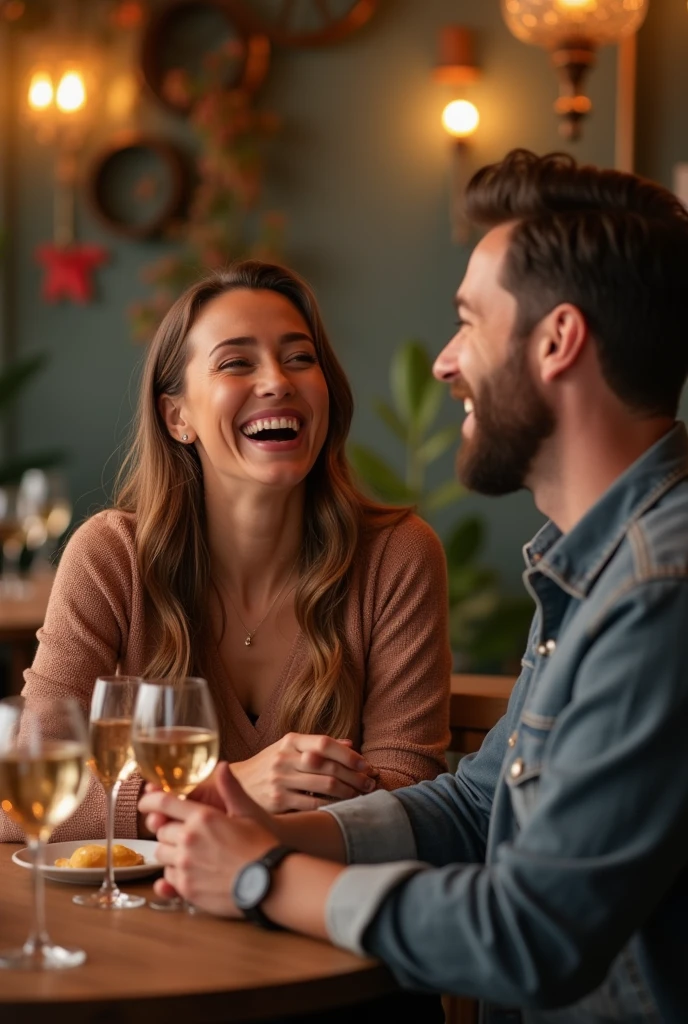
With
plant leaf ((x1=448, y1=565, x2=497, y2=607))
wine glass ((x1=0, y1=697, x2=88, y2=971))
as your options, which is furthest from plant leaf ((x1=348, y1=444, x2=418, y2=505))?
wine glass ((x1=0, y1=697, x2=88, y2=971))

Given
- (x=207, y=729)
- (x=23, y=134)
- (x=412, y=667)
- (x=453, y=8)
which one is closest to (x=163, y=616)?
(x=412, y=667)

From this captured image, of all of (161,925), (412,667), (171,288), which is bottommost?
(161,925)

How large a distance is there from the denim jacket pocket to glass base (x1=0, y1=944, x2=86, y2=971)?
17.6 inches

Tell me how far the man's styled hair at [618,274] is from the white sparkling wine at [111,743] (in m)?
0.61

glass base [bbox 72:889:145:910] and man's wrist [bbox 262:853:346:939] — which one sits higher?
man's wrist [bbox 262:853:346:939]

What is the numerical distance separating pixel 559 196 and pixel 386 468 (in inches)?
136

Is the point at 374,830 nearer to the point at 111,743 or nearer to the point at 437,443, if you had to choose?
the point at 111,743

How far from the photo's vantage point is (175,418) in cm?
248

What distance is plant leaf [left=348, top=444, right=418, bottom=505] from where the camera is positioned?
193 inches

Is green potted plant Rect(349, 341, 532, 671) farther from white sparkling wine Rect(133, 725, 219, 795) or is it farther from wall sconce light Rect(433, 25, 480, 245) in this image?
white sparkling wine Rect(133, 725, 219, 795)

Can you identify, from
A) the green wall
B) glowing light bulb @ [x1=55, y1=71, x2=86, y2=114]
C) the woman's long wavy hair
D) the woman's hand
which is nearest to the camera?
the woman's hand

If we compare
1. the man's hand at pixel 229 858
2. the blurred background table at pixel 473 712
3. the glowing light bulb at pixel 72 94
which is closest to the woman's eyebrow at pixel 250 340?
the blurred background table at pixel 473 712

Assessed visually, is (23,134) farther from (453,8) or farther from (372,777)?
(372,777)

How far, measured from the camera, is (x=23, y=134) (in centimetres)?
621
